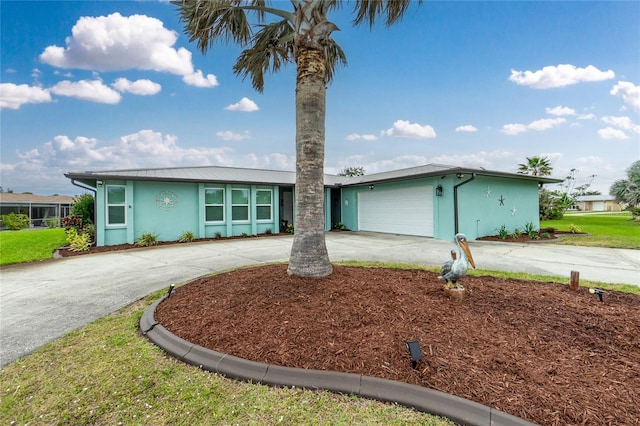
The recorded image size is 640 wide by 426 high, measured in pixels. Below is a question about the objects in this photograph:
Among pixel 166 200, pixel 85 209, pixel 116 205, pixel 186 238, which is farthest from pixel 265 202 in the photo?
pixel 85 209

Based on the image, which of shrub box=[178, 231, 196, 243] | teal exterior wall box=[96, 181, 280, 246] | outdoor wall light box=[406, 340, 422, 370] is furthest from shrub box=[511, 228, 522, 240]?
shrub box=[178, 231, 196, 243]

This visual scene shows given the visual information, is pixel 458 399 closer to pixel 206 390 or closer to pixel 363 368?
pixel 363 368

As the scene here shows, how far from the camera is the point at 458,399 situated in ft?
6.10

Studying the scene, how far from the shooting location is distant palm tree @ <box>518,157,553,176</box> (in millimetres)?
23891

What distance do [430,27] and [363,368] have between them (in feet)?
36.7

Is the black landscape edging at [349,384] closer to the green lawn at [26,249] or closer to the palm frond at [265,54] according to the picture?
the palm frond at [265,54]

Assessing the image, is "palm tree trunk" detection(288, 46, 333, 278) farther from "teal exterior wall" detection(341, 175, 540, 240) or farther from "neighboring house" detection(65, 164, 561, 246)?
"teal exterior wall" detection(341, 175, 540, 240)

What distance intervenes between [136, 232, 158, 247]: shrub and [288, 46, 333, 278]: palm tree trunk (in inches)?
370

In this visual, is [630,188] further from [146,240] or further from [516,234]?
[146,240]

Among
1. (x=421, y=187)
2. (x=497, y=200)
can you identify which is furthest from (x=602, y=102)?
(x=421, y=187)

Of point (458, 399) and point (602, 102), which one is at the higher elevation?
point (602, 102)

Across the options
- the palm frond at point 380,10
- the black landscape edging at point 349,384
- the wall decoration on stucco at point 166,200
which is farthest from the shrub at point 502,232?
the wall decoration on stucco at point 166,200

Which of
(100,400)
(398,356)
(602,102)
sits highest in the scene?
(602,102)

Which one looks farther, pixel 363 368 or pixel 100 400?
pixel 363 368
